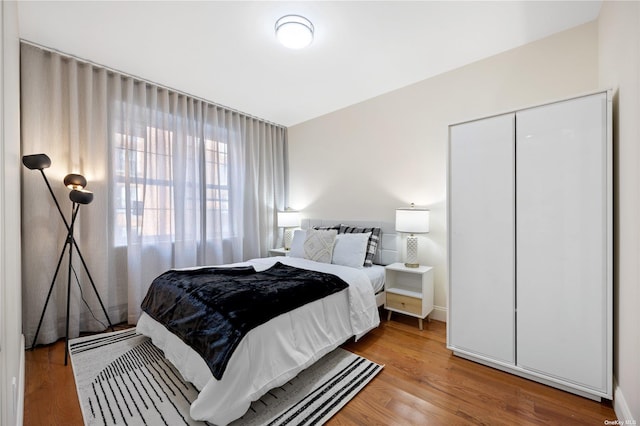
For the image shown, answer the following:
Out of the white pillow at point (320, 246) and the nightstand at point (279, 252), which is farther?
the nightstand at point (279, 252)

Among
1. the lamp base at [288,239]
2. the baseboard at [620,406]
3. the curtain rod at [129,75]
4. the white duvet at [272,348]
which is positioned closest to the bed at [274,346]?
the white duvet at [272,348]

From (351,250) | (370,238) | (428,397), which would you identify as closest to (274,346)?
(428,397)

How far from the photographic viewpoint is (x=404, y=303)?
2898mm

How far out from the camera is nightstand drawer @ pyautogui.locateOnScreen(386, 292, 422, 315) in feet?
9.23

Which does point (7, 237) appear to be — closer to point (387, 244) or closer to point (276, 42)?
point (276, 42)

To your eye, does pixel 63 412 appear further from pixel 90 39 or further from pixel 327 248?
pixel 90 39

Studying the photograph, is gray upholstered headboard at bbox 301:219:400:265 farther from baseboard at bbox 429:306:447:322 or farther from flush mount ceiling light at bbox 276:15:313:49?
flush mount ceiling light at bbox 276:15:313:49

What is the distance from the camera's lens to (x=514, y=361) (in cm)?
204

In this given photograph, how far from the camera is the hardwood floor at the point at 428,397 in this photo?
1.63 m

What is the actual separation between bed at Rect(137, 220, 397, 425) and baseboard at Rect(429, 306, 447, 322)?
2.58 ft

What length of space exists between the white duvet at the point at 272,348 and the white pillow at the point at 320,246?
504mm

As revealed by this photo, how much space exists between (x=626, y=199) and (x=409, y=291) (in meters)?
1.92

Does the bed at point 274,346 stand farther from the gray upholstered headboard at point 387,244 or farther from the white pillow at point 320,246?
the gray upholstered headboard at point 387,244

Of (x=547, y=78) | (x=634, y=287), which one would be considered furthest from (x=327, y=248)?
(x=547, y=78)
